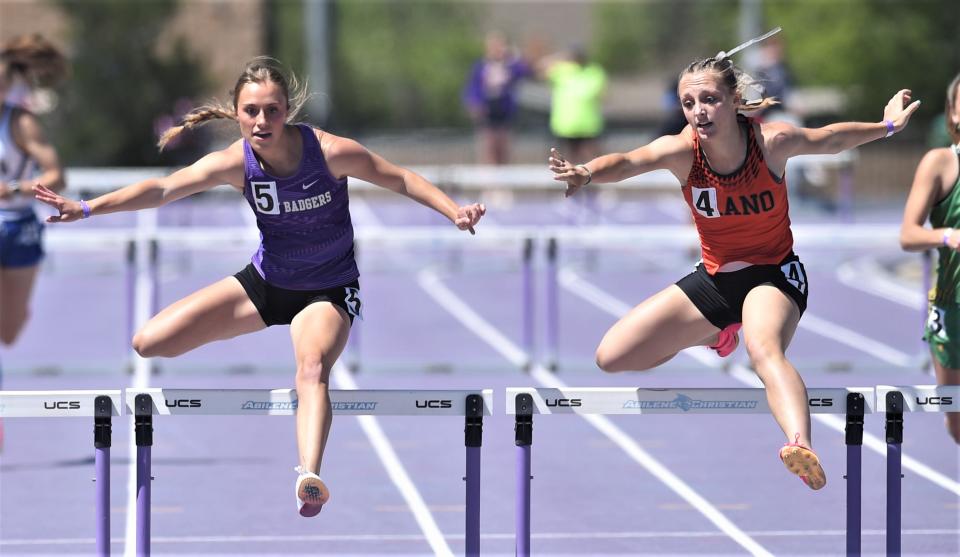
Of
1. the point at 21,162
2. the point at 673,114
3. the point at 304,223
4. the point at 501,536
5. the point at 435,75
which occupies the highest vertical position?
the point at 435,75

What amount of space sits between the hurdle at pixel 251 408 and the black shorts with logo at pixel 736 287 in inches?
41.4

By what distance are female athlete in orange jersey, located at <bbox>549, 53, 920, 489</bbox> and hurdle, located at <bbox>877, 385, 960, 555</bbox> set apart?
0.35 meters

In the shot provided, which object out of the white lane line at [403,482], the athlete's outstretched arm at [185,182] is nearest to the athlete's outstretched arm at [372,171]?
the athlete's outstretched arm at [185,182]

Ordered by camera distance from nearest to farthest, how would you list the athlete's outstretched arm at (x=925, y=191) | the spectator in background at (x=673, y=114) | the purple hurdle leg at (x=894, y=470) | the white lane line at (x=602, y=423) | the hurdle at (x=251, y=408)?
the hurdle at (x=251, y=408) < the purple hurdle leg at (x=894, y=470) < the athlete's outstretched arm at (x=925, y=191) < the white lane line at (x=602, y=423) < the spectator in background at (x=673, y=114)

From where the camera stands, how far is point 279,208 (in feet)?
19.1

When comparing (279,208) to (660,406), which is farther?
(279,208)

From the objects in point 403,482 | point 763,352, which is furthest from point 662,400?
point 403,482

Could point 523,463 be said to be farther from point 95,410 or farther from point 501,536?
point 501,536

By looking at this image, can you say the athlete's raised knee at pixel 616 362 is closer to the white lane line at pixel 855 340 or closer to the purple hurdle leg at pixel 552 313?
the purple hurdle leg at pixel 552 313

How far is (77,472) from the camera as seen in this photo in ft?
27.5

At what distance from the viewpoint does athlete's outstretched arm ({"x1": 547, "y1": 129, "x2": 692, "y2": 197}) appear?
221 inches

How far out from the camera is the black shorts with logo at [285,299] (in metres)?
5.93

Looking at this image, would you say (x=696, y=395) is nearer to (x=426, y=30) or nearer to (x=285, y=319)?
(x=285, y=319)

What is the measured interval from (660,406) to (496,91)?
15242mm
